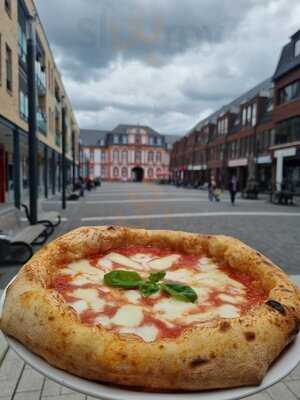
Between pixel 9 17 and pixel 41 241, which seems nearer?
pixel 41 241

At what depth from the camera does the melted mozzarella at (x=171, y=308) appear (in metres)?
1.51

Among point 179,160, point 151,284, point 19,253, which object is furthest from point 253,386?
point 179,160

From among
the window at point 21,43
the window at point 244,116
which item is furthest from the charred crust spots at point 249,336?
the window at point 244,116

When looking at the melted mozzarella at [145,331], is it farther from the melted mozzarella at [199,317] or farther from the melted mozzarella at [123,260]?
the melted mozzarella at [123,260]

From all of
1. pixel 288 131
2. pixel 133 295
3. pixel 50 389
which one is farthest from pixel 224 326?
pixel 288 131

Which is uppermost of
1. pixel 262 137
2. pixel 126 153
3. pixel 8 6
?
pixel 8 6

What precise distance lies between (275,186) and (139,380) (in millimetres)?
29992

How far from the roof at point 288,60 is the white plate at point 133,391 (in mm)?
30814

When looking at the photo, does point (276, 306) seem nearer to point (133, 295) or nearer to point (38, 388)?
point (133, 295)

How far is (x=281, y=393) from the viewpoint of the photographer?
9.29ft

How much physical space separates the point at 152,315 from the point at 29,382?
2.09m

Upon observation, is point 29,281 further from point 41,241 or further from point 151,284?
point 41,241

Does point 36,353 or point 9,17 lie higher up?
point 9,17

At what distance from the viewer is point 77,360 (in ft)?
4.07
